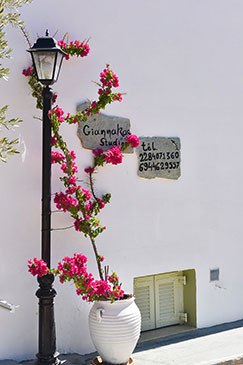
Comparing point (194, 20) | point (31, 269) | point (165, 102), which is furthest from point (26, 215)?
point (194, 20)

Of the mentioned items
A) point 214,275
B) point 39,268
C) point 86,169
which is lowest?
point 214,275

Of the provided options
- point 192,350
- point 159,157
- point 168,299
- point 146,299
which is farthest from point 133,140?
point 192,350

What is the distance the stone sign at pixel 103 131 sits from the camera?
554 cm

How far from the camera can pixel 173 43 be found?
624cm

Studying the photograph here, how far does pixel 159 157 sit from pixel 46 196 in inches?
68.1

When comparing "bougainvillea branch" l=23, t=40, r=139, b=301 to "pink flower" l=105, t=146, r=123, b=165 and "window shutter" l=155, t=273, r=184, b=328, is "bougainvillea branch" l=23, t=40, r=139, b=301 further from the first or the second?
"window shutter" l=155, t=273, r=184, b=328

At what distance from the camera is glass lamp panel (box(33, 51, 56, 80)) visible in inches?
185

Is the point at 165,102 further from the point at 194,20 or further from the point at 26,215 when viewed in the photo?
the point at 26,215

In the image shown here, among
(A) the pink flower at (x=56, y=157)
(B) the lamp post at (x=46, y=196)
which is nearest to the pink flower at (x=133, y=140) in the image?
Result: (A) the pink flower at (x=56, y=157)

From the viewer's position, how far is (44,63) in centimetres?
470

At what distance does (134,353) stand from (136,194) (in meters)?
1.65

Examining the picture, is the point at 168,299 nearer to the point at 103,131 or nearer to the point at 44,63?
the point at 103,131

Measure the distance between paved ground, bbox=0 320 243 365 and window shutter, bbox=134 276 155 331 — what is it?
0.26 metres

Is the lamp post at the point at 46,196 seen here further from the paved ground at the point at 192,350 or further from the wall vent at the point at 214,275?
the wall vent at the point at 214,275
